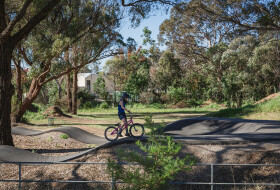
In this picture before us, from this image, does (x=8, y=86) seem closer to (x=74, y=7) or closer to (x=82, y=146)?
(x=82, y=146)

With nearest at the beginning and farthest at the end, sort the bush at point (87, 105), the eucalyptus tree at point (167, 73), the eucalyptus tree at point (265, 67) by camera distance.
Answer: the eucalyptus tree at point (265, 67), the bush at point (87, 105), the eucalyptus tree at point (167, 73)

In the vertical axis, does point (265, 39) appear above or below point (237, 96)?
above

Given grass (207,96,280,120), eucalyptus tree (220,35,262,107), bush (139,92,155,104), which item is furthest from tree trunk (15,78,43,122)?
eucalyptus tree (220,35,262,107)

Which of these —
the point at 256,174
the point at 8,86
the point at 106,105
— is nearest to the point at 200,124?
the point at 256,174

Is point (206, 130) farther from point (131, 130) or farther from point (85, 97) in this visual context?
point (85, 97)

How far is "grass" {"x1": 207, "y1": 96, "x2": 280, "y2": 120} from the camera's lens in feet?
43.8

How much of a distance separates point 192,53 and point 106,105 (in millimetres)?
11005

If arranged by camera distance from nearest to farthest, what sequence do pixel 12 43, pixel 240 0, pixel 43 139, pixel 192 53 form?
pixel 12 43 < pixel 43 139 < pixel 240 0 < pixel 192 53

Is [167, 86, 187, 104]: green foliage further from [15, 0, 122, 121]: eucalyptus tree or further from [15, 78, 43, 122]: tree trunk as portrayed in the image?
[15, 78, 43, 122]: tree trunk

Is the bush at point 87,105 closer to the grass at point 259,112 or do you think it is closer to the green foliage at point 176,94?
the green foliage at point 176,94

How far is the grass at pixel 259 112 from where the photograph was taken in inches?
526

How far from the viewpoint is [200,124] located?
10734 millimetres

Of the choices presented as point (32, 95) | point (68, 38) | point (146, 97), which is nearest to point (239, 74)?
point (146, 97)

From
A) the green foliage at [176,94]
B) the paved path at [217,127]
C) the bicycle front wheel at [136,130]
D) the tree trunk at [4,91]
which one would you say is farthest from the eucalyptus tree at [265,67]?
the tree trunk at [4,91]
